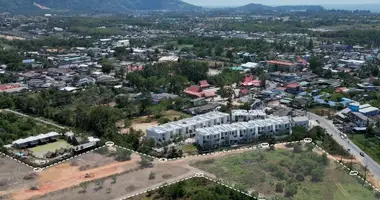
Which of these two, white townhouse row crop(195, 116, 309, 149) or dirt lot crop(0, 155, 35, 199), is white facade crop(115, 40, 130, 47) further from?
dirt lot crop(0, 155, 35, 199)

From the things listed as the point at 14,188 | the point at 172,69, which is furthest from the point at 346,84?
the point at 14,188

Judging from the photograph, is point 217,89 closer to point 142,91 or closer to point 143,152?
point 142,91

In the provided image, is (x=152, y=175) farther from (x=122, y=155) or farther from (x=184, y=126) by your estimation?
(x=184, y=126)

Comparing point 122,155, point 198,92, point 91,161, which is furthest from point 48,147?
point 198,92

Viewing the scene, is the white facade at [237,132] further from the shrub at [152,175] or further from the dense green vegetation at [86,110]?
the shrub at [152,175]

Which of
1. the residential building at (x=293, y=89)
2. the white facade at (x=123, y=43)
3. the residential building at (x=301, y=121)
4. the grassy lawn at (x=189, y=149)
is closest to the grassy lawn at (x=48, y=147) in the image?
the grassy lawn at (x=189, y=149)

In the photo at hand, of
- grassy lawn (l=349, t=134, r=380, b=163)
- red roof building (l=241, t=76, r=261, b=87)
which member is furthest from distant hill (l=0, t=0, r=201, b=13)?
grassy lawn (l=349, t=134, r=380, b=163)
